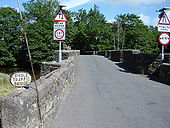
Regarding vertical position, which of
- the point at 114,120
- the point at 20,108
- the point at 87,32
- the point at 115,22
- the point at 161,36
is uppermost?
the point at 115,22

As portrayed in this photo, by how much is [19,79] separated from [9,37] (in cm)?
3738

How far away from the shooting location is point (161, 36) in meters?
11.1

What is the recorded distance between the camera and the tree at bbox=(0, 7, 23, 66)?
37.6 m

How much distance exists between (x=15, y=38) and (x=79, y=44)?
26.2 meters

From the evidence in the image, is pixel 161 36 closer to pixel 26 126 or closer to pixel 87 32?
pixel 26 126

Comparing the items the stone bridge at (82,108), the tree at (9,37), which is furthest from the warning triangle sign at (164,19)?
the tree at (9,37)

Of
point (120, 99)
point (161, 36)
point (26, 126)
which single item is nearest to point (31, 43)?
Result: point (161, 36)

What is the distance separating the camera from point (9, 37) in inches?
1513

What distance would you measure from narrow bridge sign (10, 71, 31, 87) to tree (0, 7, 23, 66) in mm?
35623

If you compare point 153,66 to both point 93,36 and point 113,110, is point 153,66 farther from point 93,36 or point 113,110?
point 93,36

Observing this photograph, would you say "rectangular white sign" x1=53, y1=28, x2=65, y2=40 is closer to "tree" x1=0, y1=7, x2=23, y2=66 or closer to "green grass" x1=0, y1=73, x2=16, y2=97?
"green grass" x1=0, y1=73, x2=16, y2=97

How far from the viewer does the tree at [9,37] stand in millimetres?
37594

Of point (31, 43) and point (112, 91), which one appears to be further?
point (31, 43)

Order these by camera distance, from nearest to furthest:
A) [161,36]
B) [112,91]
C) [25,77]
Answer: [25,77] < [112,91] < [161,36]
